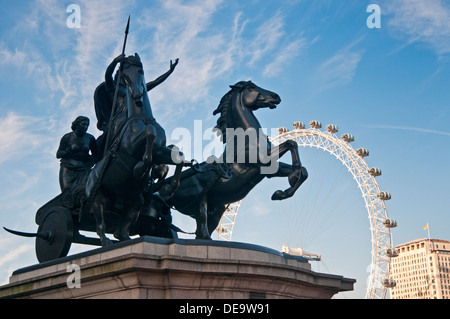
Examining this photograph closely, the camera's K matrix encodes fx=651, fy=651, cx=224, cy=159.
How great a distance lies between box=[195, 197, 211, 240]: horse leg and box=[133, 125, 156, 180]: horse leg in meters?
2.36

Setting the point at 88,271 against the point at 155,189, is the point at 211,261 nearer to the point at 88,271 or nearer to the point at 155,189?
the point at 88,271

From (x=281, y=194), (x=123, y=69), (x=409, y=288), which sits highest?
(x=409, y=288)

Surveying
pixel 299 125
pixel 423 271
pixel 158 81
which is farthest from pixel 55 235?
pixel 423 271

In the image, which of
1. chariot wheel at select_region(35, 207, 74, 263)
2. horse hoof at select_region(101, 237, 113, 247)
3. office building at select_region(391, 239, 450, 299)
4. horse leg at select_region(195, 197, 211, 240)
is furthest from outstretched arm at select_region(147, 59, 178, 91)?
office building at select_region(391, 239, 450, 299)

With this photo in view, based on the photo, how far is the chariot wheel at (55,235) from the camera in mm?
14055

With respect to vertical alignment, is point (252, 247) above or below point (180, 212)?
below

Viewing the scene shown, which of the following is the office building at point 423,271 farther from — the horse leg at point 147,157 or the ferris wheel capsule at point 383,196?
the horse leg at point 147,157

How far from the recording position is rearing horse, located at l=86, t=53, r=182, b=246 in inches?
482

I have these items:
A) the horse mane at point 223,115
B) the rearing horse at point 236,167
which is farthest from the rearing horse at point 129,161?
the horse mane at point 223,115

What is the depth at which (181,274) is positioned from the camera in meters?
10.8

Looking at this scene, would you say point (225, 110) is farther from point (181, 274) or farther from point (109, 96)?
point (181, 274)

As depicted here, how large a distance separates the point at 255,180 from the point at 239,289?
3.37m
